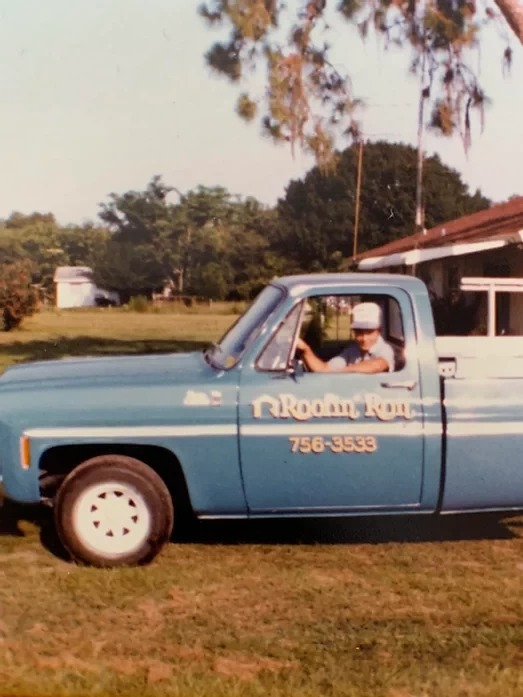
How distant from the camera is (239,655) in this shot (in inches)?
189

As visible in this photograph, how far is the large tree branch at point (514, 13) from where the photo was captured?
14.7 metres

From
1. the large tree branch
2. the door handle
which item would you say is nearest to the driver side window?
the door handle

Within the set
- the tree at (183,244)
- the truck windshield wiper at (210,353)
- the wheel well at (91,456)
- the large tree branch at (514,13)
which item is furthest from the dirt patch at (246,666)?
the tree at (183,244)

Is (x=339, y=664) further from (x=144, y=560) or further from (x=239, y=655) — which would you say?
(x=144, y=560)

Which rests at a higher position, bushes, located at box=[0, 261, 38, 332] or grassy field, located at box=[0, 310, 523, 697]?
bushes, located at box=[0, 261, 38, 332]

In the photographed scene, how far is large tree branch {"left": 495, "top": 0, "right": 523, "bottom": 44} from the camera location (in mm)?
14688

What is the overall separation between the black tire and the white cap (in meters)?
1.62

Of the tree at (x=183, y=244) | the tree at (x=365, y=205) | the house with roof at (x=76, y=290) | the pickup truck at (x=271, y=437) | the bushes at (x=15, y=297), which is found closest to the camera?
the pickup truck at (x=271, y=437)

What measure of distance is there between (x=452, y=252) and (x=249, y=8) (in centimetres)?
624

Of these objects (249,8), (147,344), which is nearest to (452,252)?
(249,8)

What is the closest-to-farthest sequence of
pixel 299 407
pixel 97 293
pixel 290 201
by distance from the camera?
→ pixel 299 407
pixel 290 201
pixel 97 293

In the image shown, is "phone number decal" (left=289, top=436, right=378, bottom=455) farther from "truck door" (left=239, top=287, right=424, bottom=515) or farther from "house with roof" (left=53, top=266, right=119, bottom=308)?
"house with roof" (left=53, top=266, right=119, bottom=308)

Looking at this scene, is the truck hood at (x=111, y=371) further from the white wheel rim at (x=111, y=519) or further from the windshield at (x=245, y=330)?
the white wheel rim at (x=111, y=519)

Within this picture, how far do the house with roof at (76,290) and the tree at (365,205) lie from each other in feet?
68.1
